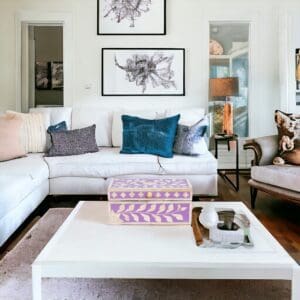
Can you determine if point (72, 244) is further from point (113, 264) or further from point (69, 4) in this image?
point (69, 4)

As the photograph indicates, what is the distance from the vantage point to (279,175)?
314 cm

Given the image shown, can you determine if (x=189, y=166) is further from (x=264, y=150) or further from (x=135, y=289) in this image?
(x=135, y=289)

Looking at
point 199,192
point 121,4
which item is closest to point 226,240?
point 199,192

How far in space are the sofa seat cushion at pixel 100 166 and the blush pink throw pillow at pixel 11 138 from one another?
0.94ft

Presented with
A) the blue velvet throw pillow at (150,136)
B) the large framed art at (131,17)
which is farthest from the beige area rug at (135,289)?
the large framed art at (131,17)

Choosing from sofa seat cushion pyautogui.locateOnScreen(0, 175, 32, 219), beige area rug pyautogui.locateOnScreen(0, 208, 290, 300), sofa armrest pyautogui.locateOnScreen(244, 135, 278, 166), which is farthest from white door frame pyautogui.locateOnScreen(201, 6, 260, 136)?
beige area rug pyautogui.locateOnScreen(0, 208, 290, 300)

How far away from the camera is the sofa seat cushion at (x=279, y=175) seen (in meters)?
3.01

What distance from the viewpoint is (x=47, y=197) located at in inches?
146

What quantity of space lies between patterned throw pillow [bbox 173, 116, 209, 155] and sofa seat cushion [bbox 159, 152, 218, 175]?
0.14 m

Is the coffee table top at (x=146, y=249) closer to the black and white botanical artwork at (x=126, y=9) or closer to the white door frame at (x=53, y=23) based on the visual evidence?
the white door frame at (x=53, y=23)

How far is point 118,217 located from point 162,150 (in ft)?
5.90

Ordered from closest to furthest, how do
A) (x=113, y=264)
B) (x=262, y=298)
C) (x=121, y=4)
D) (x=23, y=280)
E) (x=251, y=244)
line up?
(x=113, y=264) < (x=251, y=244) < (x=262, y=298) < (x=23, y=280) < (x=121, y=4)

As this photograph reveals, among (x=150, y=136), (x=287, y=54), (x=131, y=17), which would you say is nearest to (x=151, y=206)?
(x=150, y=136)

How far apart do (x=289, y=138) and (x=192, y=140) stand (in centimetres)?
90
